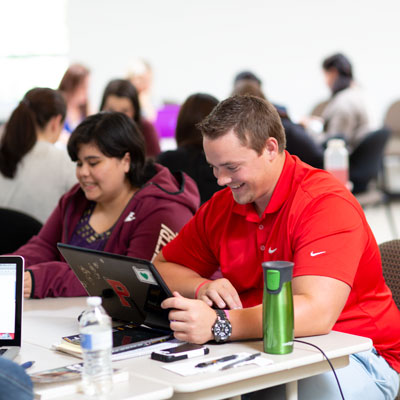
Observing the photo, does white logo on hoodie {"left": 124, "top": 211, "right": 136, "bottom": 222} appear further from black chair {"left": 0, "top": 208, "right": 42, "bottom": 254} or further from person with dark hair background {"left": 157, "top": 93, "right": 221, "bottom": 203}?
person with dark hair background {"left": 157, "top": 93, "right": 221, "bottom": 203}

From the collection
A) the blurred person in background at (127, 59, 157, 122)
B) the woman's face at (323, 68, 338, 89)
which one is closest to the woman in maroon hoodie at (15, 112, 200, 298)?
the blurred person in background at (127, 59, 157, 122)

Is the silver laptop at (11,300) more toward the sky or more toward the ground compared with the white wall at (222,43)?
more toward the ground

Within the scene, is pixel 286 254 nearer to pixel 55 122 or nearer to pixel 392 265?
pixel 392 265

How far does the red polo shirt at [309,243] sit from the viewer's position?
180cm

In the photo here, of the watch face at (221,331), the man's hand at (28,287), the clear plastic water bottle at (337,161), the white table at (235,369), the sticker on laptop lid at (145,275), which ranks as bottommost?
the white table at (235,369)

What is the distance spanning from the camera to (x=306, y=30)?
8.23 m

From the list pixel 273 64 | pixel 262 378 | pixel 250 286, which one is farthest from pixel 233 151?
pixel 273 64

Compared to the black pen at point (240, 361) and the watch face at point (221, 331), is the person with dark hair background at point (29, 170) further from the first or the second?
the black pen at point (240, 361)

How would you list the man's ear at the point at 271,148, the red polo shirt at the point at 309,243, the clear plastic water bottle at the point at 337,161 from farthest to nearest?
the clear plastic water bottle at the point at 337,161, the man's ear at the point at 271,148, the red polo shirt at the point at 309,243

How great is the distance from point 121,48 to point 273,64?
1.76 meters

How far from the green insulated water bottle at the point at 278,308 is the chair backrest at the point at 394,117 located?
6.47 meters

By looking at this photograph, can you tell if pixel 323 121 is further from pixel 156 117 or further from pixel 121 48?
pixel 121 48

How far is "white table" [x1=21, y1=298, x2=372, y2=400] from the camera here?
1.49m

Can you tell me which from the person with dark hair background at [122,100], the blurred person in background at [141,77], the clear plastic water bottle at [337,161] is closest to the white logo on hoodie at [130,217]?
the person with dark hair background at [122,100]
